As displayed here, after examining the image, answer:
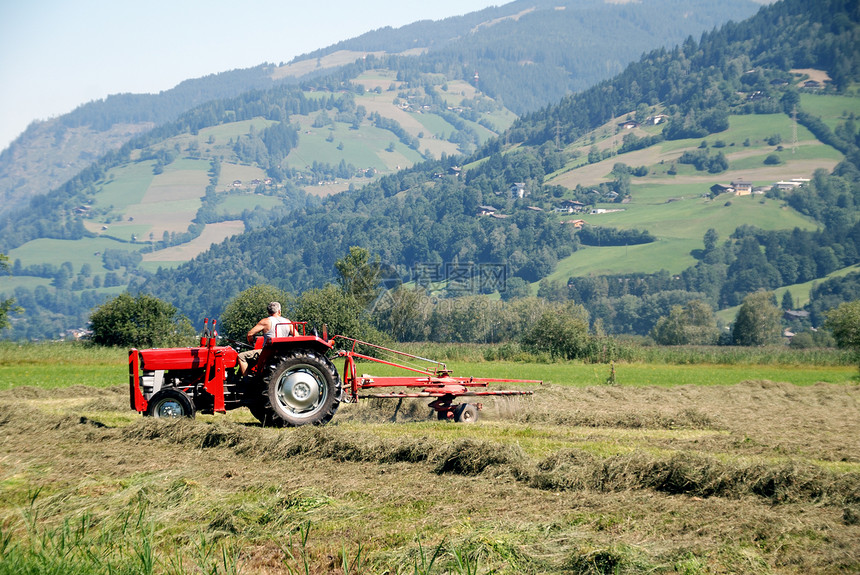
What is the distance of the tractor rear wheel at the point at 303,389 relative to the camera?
1101 cm

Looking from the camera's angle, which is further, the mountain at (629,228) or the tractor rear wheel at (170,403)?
the mountain at (629,228)

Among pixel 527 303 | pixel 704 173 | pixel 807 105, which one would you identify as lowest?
pixel 527 303

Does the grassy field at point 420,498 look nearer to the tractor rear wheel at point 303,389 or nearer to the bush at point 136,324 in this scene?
the tractor rear wheel at point 303,389

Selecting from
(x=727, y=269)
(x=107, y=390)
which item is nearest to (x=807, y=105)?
(x=727, y=269)

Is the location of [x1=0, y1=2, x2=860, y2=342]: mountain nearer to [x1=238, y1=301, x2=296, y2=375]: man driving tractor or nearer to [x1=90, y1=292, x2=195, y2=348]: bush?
[x1=90, y1=292, x2=195, y2=348]: bush

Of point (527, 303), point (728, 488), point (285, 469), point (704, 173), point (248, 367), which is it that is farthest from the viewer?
point (704, 173)

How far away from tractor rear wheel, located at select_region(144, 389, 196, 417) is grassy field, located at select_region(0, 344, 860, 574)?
0.65 m

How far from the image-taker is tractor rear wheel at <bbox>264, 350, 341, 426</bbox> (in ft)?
36.1

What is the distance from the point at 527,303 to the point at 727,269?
49.1 meters

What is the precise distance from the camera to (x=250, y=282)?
165 m

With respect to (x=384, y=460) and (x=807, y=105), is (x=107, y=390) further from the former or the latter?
(x=807, y=105)

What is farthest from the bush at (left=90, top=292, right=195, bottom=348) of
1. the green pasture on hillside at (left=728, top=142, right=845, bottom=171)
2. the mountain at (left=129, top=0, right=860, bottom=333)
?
the green pasture on hillside at (left=728, top=142, right=845, bottom=171)

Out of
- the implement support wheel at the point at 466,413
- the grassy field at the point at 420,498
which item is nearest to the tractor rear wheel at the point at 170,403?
the grassy field at the point at 420,498

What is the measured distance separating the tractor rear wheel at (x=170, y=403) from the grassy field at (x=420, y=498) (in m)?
0.65
